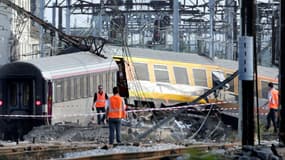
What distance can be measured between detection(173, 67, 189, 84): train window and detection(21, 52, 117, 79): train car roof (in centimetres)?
332

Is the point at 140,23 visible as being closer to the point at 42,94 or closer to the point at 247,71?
the point at 42,94

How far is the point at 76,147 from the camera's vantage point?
57.9ft

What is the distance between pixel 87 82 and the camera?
27750 millimetres

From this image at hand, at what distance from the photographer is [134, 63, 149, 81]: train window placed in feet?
97.2

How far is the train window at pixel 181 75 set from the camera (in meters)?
31.0

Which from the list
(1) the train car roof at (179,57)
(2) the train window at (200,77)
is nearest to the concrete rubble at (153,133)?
(1) the train car roof at (179,57)

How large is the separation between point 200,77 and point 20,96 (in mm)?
9040

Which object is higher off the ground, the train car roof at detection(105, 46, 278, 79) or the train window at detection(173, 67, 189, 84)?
the train car roof at detection(105, 46, 278, 79)

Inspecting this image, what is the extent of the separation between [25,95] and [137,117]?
443cm

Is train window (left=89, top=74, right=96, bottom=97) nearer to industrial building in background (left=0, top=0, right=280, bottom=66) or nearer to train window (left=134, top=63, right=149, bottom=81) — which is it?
train window (left=134, top=63, right=149, bottom=81)

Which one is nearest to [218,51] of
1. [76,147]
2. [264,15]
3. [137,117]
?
[264,15]

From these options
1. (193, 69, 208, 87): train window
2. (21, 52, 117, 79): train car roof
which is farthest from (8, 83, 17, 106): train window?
(193, 69, 208, 87): train window

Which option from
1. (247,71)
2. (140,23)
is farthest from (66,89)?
(140,23)

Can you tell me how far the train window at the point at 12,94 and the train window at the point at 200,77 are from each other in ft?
29.0
